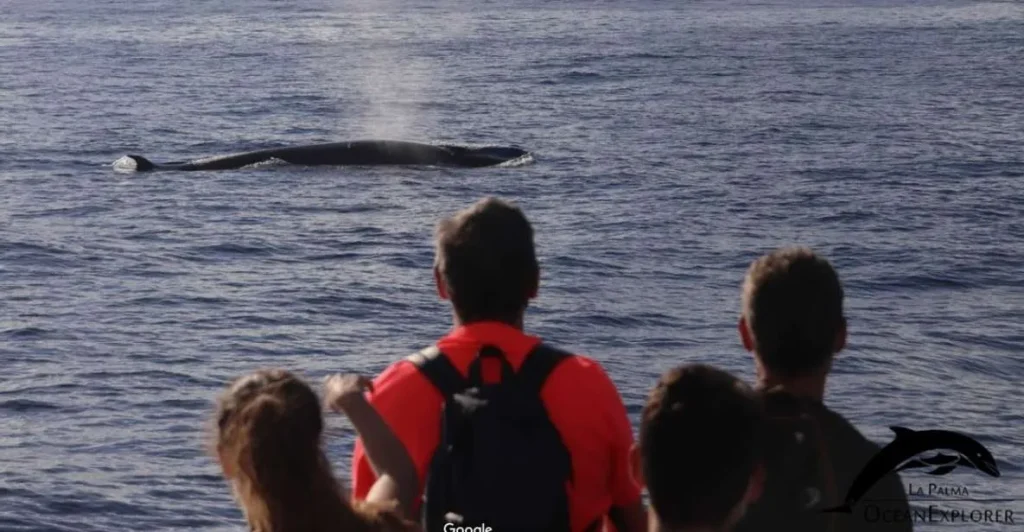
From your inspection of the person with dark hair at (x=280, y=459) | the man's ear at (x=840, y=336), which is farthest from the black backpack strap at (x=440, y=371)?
the man's ear at (x=840, y=336)

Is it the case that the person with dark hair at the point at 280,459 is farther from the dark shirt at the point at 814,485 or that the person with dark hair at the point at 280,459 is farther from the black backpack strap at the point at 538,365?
the dark shirt at the point at 814,485

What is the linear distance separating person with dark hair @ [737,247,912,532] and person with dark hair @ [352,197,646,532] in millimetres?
517

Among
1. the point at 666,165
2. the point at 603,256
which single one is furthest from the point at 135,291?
the point at 666,165

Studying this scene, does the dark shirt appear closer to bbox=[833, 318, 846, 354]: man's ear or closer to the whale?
bbox=[833, 318, 846, 354]: man's ear

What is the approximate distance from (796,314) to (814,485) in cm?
53

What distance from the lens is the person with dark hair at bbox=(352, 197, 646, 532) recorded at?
5406 millimetres

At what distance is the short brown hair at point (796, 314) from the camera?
5410 mm

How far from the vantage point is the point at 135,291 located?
19.9 metres

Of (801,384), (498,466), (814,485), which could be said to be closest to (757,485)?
(814,485)

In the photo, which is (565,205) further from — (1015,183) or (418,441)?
(418,441)

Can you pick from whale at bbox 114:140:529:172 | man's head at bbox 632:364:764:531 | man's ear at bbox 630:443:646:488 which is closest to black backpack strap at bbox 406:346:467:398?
man's ear at bbox 630:443:646:488

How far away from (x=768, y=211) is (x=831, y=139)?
7.40 meters

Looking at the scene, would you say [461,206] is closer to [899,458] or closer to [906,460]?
[906,460]

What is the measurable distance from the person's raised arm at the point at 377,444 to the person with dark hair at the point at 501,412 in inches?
2.2
